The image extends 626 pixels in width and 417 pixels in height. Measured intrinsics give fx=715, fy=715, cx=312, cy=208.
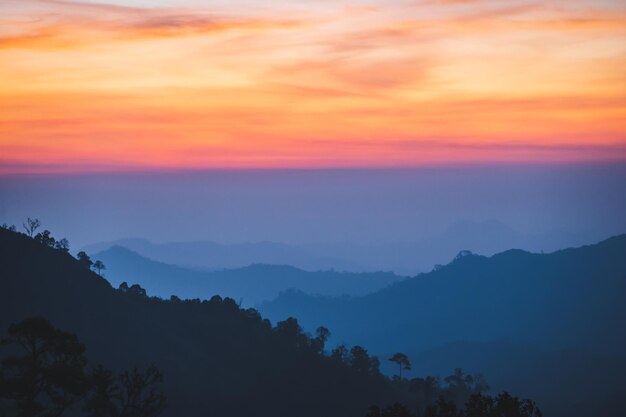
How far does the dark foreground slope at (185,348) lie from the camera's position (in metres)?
127

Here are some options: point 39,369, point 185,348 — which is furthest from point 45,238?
point 39,369

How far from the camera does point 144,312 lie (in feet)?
496

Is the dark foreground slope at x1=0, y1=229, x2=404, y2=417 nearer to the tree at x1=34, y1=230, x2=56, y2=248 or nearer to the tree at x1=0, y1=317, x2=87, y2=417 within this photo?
the tree at x1=34, y1=230, x2=56, y2=248

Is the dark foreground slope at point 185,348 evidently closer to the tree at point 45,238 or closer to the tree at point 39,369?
the tree at point 45,238

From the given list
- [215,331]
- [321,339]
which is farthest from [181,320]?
[321,339]

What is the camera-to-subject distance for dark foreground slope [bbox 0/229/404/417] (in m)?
127

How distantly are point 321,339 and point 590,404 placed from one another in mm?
74692

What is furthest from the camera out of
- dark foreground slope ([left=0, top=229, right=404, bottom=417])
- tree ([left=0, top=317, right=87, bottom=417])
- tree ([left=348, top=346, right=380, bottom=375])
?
tree ([left=348, top=346, right=380, bottom=375])

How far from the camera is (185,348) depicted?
14462 cm

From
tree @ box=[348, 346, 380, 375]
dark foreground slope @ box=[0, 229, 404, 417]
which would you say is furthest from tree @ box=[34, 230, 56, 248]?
tree @ box=[348, 346, 380, 375]

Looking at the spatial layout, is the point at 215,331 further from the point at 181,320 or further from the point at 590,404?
the point at 590,404

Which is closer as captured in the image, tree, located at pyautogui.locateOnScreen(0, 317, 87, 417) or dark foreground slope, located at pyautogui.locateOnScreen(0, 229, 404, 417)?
tree, located at pyautogui.locateOnScreen(0, 317, 87, 417)

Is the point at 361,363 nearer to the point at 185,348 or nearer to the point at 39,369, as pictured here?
the point at 185,348

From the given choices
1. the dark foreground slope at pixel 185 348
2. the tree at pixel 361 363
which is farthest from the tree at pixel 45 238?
the tree at pixel 361 363
